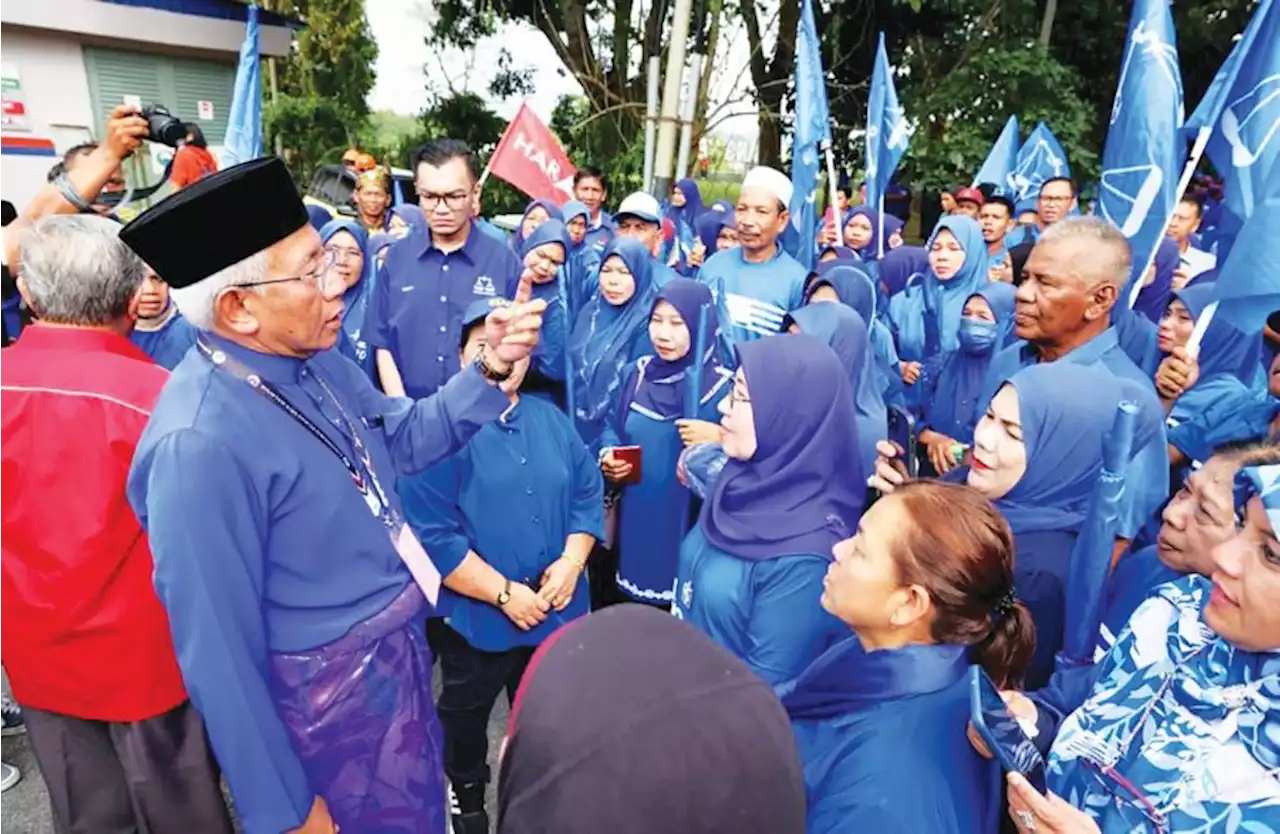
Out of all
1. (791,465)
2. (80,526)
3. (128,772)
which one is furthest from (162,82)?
(791,465)

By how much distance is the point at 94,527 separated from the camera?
1.88 metres

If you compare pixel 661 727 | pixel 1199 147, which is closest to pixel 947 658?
pixel 661 727

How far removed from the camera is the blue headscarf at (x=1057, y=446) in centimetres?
197

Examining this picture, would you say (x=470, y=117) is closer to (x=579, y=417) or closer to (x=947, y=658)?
(x=579, y=417)

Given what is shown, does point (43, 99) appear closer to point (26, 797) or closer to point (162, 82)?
point (162, 82)

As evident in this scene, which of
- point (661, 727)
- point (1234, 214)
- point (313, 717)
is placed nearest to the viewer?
point (661, 727)

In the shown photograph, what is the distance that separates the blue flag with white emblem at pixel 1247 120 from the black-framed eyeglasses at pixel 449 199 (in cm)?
311

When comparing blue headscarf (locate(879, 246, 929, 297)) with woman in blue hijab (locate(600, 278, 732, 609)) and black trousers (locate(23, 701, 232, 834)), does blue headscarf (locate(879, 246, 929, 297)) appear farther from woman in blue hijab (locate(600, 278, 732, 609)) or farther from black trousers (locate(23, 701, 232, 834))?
black trousers (locate(23, 701, 232, 834))

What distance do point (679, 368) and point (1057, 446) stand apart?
1700 millimetres

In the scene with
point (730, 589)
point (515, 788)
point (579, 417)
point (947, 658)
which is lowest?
point (579, 417)

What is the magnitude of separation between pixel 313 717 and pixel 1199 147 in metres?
3.70

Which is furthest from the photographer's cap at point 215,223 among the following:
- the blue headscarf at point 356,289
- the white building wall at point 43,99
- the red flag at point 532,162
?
the white building wall at point 43,99

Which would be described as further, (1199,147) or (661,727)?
(1199,147)

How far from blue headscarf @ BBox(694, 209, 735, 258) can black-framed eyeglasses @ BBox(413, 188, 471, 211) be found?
431cm
